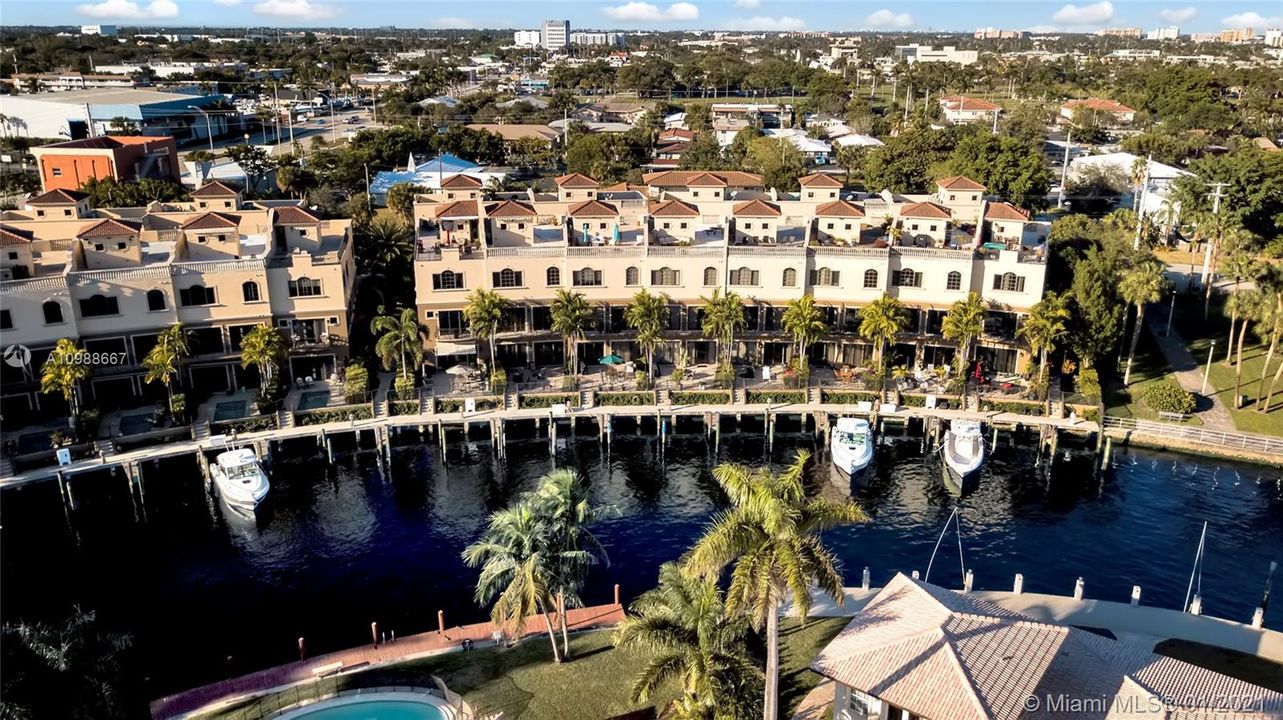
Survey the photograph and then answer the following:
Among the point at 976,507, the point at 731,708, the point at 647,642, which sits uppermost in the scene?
the point at 647,642

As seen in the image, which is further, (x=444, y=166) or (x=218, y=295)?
(x=444, y=166)

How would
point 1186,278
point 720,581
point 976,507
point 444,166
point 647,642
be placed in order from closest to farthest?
point 647,642, point 720,581, point 976,507, point 1186,278, point 444,166

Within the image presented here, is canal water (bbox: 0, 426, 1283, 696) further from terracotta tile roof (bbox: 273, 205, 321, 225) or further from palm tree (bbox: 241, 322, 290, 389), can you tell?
terracotta tile roof (bbox: 273, 205, 321, 225)

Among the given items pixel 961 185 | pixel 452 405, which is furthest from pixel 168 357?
pixel 961 185

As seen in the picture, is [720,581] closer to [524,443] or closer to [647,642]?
[647,642]

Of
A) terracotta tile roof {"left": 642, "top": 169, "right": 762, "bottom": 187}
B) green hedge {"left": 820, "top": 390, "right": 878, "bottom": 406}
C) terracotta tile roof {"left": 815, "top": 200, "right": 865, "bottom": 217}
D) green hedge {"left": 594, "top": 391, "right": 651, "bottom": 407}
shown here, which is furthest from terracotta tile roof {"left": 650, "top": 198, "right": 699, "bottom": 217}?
green hedge {"left": 820, "top": 390, "right": 878, "bottom": 406}

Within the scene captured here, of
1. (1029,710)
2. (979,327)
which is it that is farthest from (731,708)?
(979,327)

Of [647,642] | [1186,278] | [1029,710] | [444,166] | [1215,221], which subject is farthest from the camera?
[444,166]
